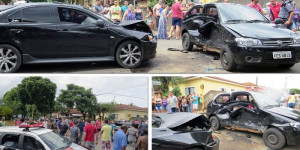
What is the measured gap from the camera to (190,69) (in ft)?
24.3

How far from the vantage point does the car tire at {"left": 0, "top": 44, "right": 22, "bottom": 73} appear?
643 centimetres

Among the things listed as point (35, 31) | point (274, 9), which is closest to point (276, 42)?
point (274, 9)

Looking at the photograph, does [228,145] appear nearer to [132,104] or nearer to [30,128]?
[132,104]

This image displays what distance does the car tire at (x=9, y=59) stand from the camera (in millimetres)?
6434

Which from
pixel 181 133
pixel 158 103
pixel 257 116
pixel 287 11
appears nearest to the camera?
pixel 181 133

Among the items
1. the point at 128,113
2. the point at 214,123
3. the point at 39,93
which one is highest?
the point at 39,93

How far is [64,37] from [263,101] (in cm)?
443

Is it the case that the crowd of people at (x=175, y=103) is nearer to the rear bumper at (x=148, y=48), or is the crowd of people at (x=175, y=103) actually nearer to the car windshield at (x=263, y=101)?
the car windshield at (x=263, y=101)

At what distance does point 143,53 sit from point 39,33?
2421 mm

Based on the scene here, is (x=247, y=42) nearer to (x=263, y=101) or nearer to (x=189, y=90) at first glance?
(x=263, y=101)

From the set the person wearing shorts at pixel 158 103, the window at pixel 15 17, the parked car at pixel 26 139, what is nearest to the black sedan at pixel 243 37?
the person wearing shorts at pixel 158 103

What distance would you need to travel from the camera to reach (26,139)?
5.12 m

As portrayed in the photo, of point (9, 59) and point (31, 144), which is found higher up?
point (9, 59)

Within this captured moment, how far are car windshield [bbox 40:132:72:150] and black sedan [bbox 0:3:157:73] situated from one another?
196 cm
